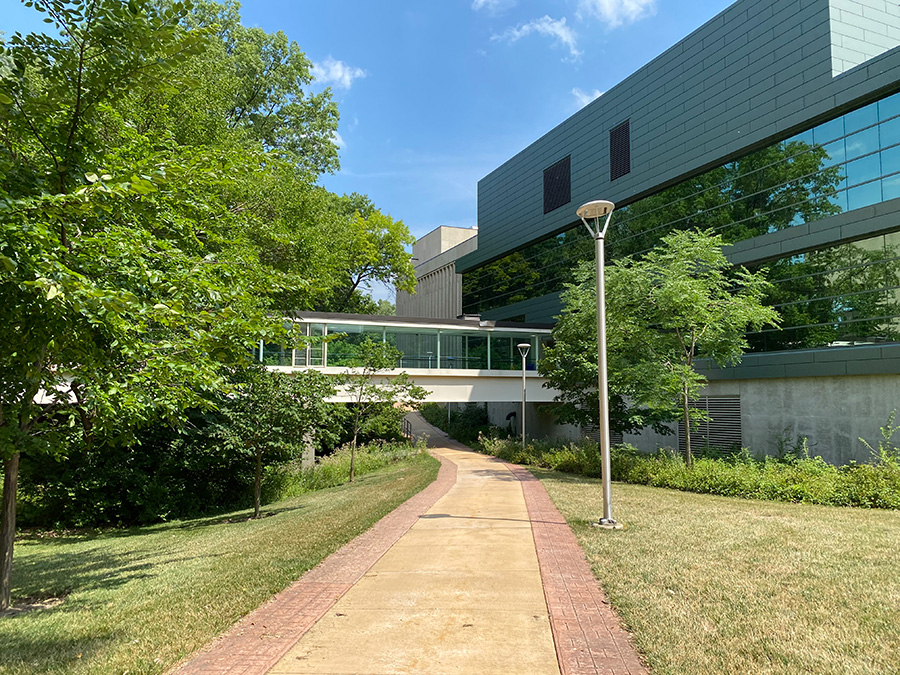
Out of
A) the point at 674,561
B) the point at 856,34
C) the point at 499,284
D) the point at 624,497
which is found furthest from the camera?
the point at 499,284

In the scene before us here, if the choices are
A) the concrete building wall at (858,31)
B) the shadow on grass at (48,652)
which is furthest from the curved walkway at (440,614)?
the concrete building wall at (858,31)

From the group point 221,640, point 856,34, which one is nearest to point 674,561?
point 221,640

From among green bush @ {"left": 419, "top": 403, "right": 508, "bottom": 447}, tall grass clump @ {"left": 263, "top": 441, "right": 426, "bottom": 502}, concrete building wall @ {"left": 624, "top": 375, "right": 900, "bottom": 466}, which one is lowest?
tall grass clump @ {"left": 263, "top": 441, "right": 426, "bottom": 502}

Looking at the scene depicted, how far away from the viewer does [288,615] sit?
5.77m

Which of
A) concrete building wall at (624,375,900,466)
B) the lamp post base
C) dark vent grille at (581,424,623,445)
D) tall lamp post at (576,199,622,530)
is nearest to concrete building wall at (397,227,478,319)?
dark vent grille at (581,424,623,445)

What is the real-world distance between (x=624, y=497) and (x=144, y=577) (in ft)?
31.5

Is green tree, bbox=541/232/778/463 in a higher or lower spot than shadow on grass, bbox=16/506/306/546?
higher

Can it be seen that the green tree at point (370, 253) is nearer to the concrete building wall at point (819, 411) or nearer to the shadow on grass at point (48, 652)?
the concrete building wall at point (819, 411)

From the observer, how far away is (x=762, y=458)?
18.7 meters

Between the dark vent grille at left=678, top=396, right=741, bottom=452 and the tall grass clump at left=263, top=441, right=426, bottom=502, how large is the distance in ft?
41.2

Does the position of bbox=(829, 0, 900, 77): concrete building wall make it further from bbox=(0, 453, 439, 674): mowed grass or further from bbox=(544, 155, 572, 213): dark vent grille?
bbox=(0, 453, 439, 674): mowed grass

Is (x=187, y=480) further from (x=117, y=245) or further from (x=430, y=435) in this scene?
(x=430, y=435)

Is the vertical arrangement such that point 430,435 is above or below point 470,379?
below

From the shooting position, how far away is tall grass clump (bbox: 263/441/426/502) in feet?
61.5
